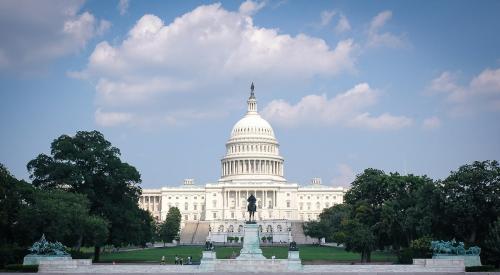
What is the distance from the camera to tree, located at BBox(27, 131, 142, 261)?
6303cm

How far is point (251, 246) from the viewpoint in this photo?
165 feet

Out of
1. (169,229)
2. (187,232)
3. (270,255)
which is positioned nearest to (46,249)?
(270,255)

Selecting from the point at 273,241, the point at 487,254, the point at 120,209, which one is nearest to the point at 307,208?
the point at 273,241

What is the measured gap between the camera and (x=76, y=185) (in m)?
63.6

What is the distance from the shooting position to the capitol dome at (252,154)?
169 metres

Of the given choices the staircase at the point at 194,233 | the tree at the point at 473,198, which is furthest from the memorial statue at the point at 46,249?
the staircase at the point at 194,233

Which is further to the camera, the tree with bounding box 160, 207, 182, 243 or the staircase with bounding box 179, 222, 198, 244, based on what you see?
the staircase with bounding box 179, 222, 198, 244

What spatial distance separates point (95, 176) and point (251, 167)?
106120mm

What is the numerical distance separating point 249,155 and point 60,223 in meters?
115

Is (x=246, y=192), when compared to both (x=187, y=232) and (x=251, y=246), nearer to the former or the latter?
(x=187, y=232)

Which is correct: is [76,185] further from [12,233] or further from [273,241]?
[273,241]

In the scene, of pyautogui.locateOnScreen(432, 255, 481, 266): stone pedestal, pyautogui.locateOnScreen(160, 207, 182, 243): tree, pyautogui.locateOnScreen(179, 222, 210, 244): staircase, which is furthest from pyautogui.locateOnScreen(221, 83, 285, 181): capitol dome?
pyautogui.locateOnScreen(432, 255, 481, 266): stone pedestal

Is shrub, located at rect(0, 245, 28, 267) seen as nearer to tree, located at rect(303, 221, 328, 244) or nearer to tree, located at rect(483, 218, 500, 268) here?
tree, located at rect(483, 218, 500, 268)

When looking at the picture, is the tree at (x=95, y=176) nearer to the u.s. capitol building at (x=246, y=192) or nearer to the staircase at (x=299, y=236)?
the staircase at (x=299, y=236)
